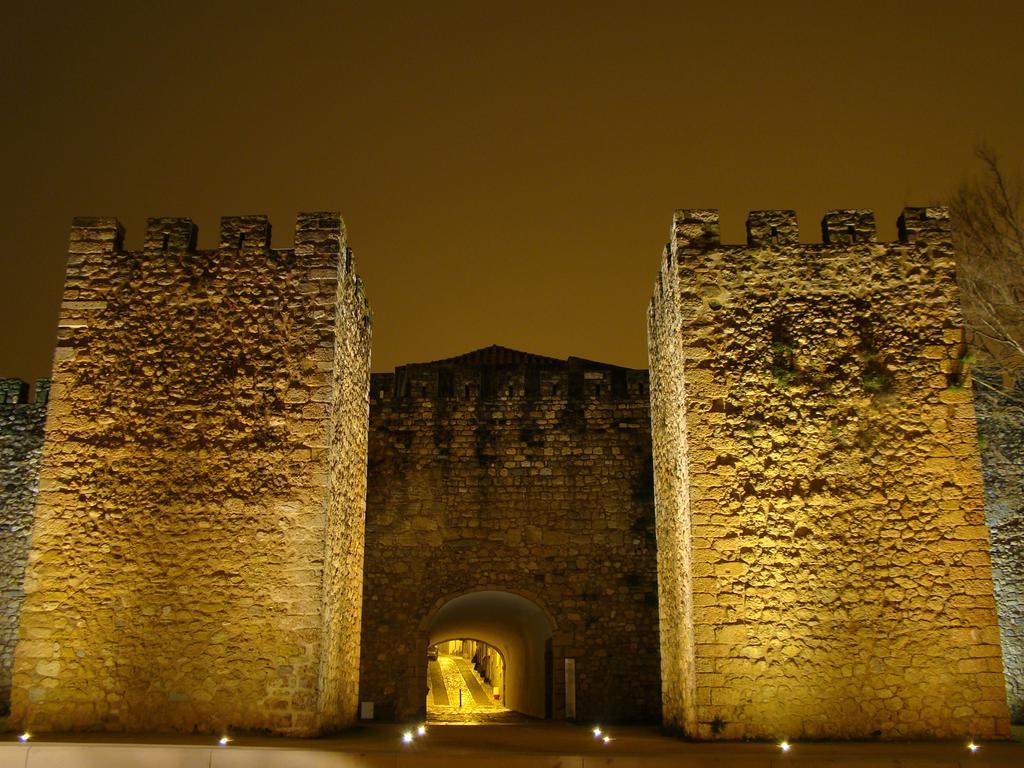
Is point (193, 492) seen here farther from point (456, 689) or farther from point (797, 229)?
point (456, 689)

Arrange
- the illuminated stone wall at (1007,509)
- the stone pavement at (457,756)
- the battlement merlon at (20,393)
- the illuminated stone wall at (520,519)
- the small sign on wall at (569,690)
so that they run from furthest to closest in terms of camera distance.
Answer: the battlement merlon at (20,393) < the illuminated stone wall at (520,519) < the small sign on wall at (569,690) < the illuminated stone wall at (1007,509) < the stone pavement at (457,756)

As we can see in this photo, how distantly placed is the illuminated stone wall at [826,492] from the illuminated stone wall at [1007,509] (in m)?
4.23

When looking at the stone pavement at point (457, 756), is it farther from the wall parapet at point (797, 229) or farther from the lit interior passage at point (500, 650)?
the lit interior passage at point (500, 650)

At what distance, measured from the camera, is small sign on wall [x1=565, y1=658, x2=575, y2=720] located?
14047 mm

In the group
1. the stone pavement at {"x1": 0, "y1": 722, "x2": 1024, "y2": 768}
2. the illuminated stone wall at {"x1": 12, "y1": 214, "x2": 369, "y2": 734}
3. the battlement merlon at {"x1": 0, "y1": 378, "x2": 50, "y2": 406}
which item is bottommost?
the stone pavement at {"x1": 0, "y1": 722, "x2": 1024, "y2": 768}

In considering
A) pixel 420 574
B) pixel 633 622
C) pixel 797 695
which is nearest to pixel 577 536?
pixel 633 622

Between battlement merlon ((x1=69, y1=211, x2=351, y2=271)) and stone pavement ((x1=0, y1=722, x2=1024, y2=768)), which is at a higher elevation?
battlement merlon ((x1=69, y1=211, x2=351, y2=271))

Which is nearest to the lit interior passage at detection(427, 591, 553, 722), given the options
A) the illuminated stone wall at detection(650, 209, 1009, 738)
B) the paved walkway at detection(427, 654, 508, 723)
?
the paved walkway at detection(427, 654, 508, 723)

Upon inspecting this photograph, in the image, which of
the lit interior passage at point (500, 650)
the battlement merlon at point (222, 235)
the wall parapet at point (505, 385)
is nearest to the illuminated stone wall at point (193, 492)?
the battlement merlon at point (222, 235)

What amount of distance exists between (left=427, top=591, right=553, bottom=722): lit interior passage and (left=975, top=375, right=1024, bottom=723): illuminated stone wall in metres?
6.13

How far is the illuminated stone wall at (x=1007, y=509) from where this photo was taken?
12.5 metres

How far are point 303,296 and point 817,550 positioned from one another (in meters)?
5.44

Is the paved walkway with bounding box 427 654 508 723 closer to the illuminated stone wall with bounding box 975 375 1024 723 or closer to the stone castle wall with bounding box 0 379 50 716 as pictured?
the stone castle wall with bounding box 0 379 50 716

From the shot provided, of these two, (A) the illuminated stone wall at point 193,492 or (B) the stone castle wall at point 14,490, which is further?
(B) the stone castle wall at point 14,490
